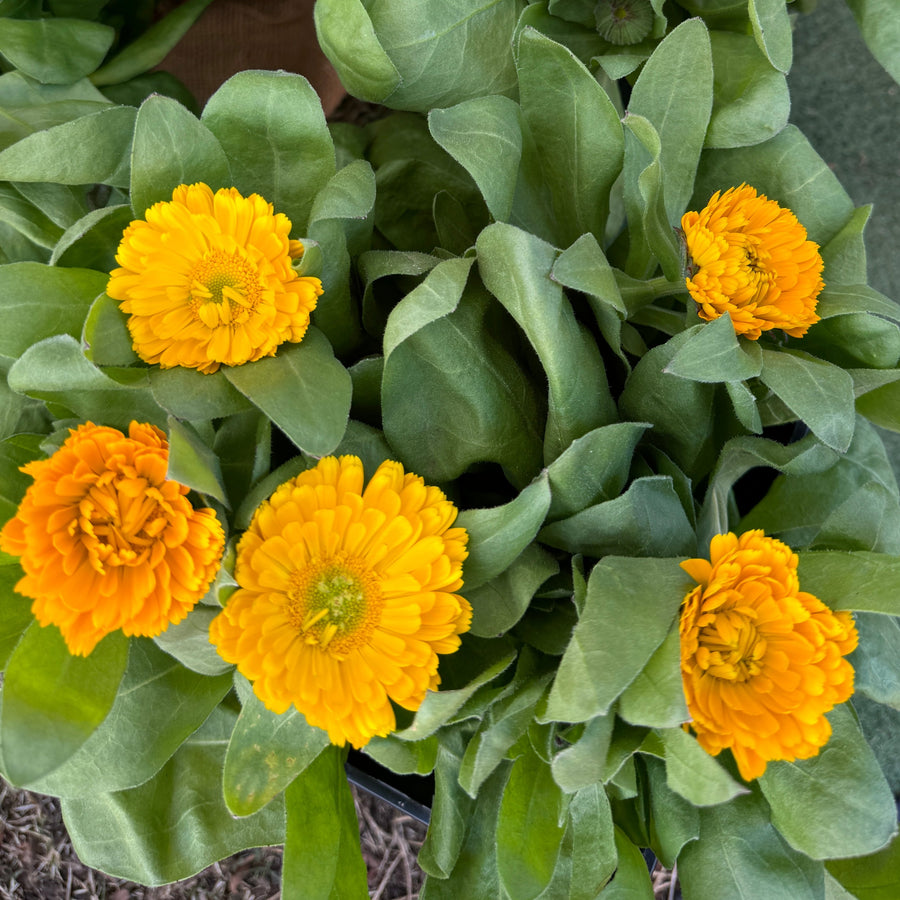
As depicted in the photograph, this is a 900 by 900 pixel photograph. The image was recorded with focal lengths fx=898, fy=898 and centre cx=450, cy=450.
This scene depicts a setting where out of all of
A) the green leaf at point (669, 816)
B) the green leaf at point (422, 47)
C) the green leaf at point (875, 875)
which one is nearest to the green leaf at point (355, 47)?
the green leaf at point (422, 47)

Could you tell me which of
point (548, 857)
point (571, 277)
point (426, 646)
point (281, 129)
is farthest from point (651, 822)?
point (281, 129)

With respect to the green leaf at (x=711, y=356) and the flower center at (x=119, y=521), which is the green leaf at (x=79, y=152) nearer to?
the flower center at (x=119, y=521)

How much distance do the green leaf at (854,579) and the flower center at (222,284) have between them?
0.31m

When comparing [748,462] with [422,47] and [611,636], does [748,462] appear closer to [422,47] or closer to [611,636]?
[611,636]

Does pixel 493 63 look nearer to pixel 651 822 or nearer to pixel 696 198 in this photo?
pixel 696 198

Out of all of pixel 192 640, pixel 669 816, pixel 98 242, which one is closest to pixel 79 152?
pixel 98 242

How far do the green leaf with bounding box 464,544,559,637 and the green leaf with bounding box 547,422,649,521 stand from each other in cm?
3

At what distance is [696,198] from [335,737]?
0.40 m

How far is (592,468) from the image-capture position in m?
0.45

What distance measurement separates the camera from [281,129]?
0.48 meters

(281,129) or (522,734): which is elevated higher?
(281,129)

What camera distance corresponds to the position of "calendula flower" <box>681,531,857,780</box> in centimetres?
40

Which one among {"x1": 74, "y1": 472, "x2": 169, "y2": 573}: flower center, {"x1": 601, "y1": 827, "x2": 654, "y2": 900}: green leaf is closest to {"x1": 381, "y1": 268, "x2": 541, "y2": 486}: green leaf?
{"x1": 74, "y1": 472, "x2": 169, "y2": 573}: flower center

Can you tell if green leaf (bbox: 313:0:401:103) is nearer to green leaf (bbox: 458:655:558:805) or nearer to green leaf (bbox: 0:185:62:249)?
green leaf (bbox: 0:185:62:249)
